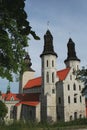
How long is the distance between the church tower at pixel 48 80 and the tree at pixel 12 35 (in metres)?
37.5

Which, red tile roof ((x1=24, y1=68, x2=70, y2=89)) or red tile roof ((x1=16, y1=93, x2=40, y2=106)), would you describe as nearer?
red tile roof ((x1=16, y1=93, x2=40, y2=106))

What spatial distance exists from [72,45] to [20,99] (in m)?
20.4

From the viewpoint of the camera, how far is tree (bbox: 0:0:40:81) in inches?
430

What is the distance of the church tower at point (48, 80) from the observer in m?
50.4

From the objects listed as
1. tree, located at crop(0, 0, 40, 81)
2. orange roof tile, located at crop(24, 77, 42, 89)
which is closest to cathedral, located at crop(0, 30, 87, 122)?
orange roof tile, located at crop(24, 77, 42, 89)

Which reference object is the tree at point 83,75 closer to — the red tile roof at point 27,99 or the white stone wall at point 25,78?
the red tile roof at point 27,99

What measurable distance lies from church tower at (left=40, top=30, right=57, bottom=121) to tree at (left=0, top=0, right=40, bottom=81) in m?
37.5

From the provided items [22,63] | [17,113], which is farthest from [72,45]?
[22,63]

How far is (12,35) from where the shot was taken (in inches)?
531

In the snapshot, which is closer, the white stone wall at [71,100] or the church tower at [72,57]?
the white stone wall at [71,100]

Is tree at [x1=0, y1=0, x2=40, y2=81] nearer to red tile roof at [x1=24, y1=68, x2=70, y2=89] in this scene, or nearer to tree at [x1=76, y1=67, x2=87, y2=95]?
tree at [x1=76, y1=67, x2=87, y2=95]

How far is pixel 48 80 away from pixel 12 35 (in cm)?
3981

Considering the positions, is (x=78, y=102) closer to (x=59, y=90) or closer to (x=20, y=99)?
(x=59, y=90)

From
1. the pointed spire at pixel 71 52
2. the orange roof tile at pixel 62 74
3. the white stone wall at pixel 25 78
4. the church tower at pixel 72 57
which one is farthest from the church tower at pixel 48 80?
the white stone wall at pixel 25 78
